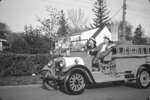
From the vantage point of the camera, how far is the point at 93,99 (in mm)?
5082

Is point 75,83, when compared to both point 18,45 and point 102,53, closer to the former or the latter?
point 102,53

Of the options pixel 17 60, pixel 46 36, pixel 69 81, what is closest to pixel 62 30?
pixel 46 36

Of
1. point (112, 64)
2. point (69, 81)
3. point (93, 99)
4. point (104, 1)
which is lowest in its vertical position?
point (93, 99)

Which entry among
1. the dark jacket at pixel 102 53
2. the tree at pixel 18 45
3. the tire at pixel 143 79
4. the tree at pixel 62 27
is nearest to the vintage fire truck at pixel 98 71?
the tire at pixel 143 79

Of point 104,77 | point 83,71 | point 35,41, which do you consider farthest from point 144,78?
point 35,41

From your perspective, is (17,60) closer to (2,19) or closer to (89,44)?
(89,44)

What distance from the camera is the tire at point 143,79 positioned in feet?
21.3

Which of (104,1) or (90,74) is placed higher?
(104,1)

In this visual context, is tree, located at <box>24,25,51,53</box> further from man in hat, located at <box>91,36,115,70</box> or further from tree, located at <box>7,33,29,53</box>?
man in hat, located at <box>91,36,115,70</box>

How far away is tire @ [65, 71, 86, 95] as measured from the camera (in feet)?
17.6

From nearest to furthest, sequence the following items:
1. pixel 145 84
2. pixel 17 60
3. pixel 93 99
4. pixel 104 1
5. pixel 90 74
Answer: pixel 93 99 → pixel 90 74 → pixel 104 1 → pixel 145 84 → pixel 17 60

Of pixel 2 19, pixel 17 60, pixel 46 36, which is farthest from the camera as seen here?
pixel 46 36

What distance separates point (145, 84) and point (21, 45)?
770cm

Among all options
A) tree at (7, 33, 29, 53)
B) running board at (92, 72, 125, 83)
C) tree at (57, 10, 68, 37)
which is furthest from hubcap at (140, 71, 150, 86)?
tree at (57, 10, 68, 37)
